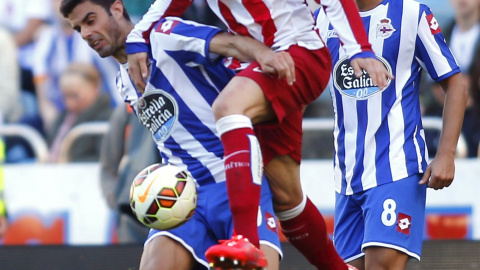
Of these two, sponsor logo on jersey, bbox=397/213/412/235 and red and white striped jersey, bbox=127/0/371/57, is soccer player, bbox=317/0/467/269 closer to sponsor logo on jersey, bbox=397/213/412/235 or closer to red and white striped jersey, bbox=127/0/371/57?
sponsor logo on jersey, bbox=397/213/412/235

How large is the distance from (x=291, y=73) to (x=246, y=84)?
20cm

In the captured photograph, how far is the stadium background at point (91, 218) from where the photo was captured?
8.27 meters

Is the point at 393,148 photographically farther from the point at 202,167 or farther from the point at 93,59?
the point at 93,59

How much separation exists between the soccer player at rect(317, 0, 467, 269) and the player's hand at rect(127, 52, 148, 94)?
98 cm

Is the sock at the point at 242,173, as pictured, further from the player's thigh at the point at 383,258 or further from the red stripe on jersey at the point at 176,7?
the player's thigh at the point at 383,258

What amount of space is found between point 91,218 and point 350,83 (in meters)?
4.78

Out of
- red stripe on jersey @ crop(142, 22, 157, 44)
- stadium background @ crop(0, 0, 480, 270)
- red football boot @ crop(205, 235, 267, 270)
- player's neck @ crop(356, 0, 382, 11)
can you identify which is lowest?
stadium background @ crop(0, 0, 480, 270)

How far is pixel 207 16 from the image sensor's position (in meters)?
8.08

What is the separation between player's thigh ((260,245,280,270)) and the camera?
4203 mm

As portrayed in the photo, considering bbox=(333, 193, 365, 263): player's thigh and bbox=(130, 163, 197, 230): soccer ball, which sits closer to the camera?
bbox=(130, 163, 197, 230): soccer ball

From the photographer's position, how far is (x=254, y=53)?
4.08m

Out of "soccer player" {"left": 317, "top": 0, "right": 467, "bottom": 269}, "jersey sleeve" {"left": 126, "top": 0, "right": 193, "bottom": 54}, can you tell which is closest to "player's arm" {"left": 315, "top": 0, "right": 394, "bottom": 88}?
"soccer player" {"left": 317, "top": 0, "right": 467, "bottom": 269}

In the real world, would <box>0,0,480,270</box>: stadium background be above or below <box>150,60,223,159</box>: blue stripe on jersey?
below

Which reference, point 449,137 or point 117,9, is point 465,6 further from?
point 117,9
